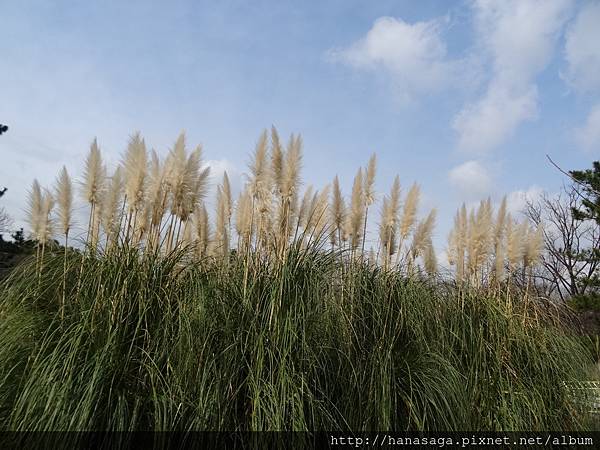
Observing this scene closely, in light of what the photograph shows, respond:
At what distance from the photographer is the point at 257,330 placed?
291cm

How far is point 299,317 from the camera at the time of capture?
2.87 meters

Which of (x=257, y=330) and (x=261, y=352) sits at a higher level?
(x=257, y=330)

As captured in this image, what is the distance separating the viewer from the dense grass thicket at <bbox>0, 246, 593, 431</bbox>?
2.61m

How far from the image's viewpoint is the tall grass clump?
2.65m

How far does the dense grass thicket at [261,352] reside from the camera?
2611mm

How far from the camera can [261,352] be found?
8.98 feet

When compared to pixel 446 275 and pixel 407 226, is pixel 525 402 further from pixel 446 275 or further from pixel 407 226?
pixel 407 226

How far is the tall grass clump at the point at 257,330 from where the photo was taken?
265 centimetres

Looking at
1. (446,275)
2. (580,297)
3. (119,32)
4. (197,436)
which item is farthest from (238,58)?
(580,297)

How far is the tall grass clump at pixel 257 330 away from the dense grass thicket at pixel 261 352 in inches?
0.5

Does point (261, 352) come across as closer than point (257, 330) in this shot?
Yes

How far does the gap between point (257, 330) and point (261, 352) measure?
0.20 meters

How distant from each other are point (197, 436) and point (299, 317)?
933 millimetres

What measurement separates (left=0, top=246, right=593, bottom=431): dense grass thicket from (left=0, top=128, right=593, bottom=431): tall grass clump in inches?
0.5
